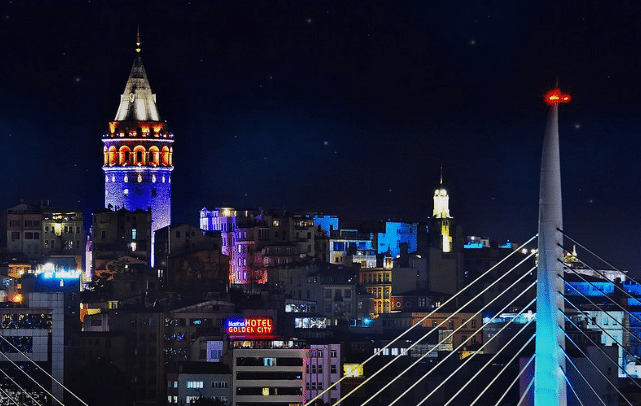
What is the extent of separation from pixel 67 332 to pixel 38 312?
5.77 meters

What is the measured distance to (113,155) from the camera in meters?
80.1

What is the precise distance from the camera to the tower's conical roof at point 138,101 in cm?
8081

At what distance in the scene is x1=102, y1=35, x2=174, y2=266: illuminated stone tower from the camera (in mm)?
78750

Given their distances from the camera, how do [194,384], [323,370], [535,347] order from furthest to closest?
[323,370]
[194,384]
[535,347]

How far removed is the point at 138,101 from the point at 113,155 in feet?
7.69

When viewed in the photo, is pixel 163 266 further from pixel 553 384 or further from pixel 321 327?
pixel 553 384

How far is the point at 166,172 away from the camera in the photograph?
79812 millimetres

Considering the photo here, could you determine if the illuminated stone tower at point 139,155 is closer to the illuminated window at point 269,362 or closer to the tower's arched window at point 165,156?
the tower's arched window at point 165,156

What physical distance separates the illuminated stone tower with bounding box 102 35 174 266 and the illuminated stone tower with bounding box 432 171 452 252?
32.8 feet

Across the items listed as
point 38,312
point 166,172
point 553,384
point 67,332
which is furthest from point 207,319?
point 553,384

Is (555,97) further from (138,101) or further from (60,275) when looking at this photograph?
(138,101)

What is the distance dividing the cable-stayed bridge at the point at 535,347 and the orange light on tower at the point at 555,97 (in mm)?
11

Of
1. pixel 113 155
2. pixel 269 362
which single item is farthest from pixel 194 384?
pixel 113 155

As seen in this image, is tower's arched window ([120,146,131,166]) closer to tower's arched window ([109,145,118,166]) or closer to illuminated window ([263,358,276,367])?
tower's arched window ([109,145,118,166])
